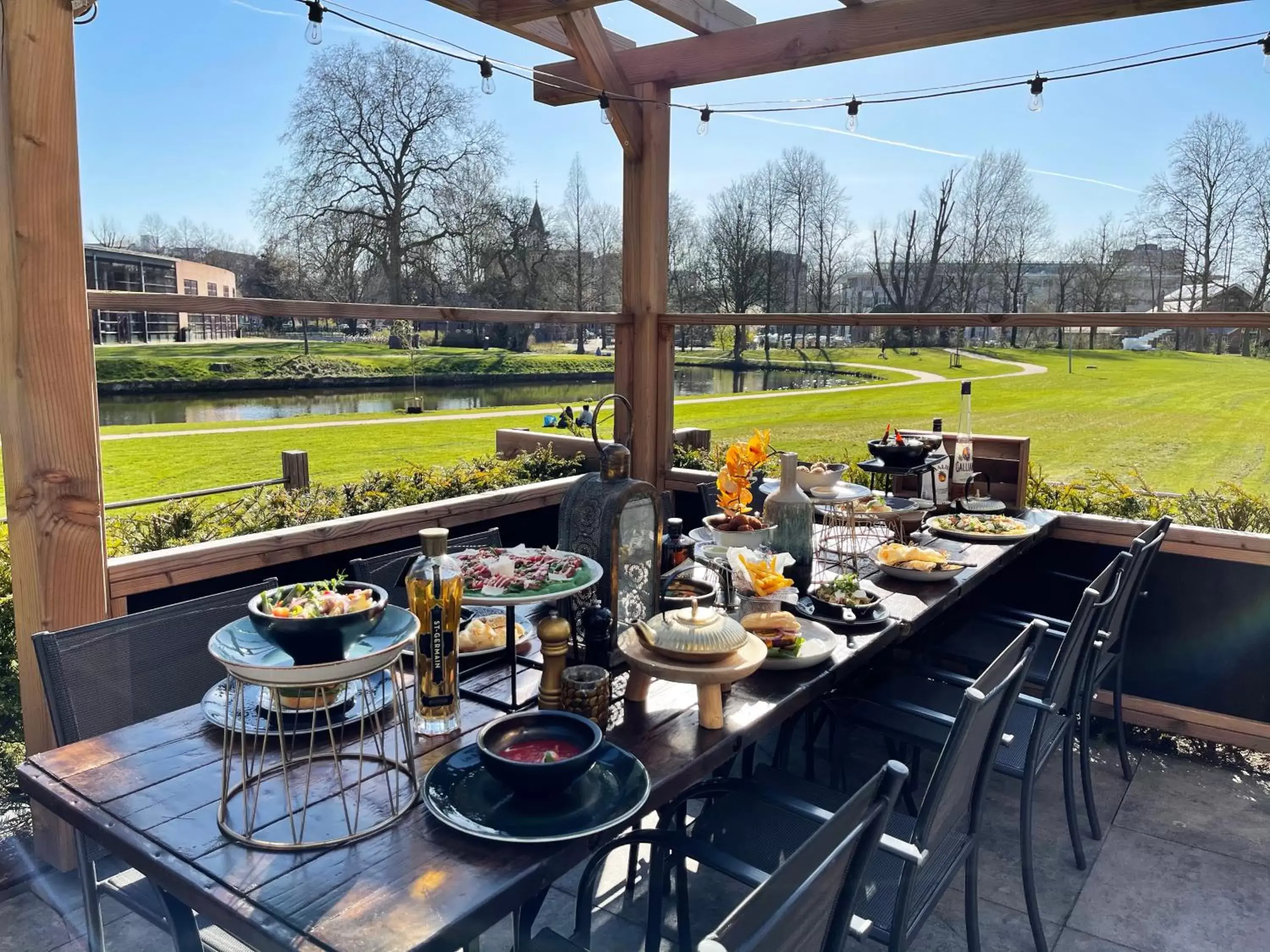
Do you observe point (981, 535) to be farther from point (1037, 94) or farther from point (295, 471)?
point (295, 471)

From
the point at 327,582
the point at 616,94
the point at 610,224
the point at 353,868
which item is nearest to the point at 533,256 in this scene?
the point at 610,224

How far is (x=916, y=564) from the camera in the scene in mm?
2586

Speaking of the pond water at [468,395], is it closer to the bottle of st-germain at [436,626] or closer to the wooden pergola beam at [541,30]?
the wooden pergola beam at [541,30]

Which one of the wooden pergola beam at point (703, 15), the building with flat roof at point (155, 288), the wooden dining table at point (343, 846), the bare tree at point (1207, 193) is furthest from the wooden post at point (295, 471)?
the bare tree at point (1207, 193)

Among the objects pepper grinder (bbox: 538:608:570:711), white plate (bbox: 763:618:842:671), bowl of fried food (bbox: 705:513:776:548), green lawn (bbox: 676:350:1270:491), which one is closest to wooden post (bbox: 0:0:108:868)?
pepper grinder (bbox: 538:608:570:711)

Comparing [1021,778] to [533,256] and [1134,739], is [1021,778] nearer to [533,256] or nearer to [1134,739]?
[1134,739]

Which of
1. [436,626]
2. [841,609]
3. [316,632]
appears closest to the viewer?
[316,632]

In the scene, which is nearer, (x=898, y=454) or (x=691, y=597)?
(x=691, y=597)

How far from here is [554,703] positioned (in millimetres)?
1588

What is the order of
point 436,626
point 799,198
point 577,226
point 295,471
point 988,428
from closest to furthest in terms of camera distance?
1. point 436,626
2. point 295,471
3. point 799,198
4. point 988,428
5. point 577,226

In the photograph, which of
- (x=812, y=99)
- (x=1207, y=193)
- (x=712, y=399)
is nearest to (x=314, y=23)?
(x=812, y=99)

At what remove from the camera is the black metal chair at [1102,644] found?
8.54ft

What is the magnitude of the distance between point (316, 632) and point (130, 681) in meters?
0.88

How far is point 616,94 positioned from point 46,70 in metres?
2.45
